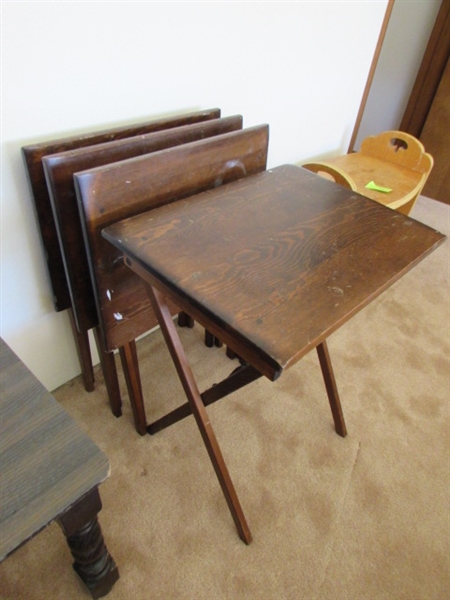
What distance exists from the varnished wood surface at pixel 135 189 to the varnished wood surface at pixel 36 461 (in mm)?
287

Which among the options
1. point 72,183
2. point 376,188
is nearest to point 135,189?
point 72,183

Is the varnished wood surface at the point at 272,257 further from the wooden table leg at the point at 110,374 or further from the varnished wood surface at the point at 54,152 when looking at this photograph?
the wooden table leg at the point at 110,374

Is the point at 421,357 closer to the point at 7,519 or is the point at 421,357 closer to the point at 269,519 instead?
the point at 269,519

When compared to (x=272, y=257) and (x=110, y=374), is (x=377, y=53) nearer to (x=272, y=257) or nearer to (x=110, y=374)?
(x=272, y=257)

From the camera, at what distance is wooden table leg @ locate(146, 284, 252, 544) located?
0.85 metres

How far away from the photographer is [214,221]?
2.87 ft

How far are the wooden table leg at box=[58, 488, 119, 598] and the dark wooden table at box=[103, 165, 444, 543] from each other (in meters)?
0.30

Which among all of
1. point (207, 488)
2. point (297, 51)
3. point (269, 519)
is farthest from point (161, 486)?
point (297, 51)

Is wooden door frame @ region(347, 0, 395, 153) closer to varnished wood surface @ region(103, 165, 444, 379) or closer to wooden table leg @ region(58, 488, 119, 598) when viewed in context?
varnished wood surface @ region(103, 165, 444, 379)

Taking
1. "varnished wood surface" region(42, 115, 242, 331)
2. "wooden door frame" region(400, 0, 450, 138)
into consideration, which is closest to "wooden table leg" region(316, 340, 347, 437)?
"varnished wood surface" region(42, 115, 242, 331)

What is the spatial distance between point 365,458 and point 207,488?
0.54 meters

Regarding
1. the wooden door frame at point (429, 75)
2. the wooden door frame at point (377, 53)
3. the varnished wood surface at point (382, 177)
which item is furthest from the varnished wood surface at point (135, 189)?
the wooden door frame at point (429, 75)

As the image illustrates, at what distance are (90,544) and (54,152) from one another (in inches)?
34.5

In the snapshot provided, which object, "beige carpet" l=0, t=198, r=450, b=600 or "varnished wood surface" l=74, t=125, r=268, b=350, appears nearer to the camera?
"varnished wood surface" l=74, t=125, r=268, b=350
